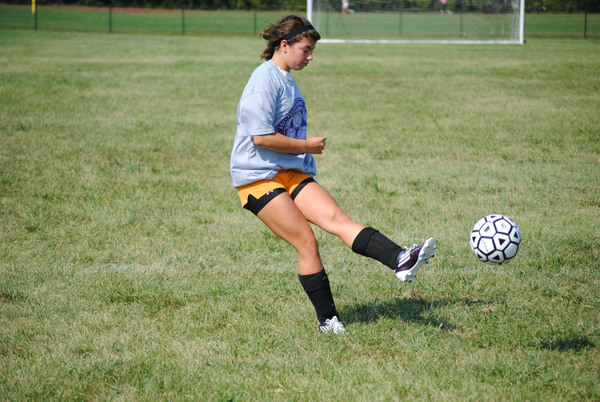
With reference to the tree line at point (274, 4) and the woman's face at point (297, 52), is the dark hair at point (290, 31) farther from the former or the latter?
the tree line at point (274, 4)

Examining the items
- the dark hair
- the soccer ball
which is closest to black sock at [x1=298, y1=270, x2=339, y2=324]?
the soccer ball

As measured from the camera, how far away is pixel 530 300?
4.79m

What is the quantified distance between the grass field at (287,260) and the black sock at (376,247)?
0.62 meters

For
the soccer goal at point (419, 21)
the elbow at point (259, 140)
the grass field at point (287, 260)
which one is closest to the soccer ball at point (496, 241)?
the grass field at point (287, 260)

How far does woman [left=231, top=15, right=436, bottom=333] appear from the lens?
3947mm

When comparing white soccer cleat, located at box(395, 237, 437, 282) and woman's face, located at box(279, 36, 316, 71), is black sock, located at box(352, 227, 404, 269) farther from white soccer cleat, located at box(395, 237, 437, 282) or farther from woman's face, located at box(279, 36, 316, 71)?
woman's face, located at box(279, 36, 316, 71)

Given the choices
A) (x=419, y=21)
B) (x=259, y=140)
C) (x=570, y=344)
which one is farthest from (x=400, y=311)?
(x=419, y=21)

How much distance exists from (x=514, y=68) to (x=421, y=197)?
13378 millimetres

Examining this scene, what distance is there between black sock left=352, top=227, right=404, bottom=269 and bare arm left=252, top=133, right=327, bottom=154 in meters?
0.62

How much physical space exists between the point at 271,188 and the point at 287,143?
1.06ft

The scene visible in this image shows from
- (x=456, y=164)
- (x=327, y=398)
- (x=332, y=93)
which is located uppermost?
(x=332, y=93)

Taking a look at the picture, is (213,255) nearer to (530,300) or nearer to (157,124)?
(530,300)

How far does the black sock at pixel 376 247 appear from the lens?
12.8ft

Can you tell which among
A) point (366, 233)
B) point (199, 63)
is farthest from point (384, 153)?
point (199, 63)
